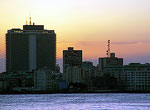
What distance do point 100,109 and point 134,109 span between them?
5978 mm

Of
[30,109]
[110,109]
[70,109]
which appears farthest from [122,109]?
[30,109]

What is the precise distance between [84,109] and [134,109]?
8767mm

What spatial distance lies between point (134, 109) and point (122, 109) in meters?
2.15

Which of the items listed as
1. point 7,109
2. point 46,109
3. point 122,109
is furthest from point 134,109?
point 7,109

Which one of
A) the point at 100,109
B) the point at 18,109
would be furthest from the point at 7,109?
the point at 100,109

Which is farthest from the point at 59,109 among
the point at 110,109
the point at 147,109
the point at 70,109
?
the point at 147,109

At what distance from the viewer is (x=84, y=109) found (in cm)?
10338

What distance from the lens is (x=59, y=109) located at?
102938 millimetres

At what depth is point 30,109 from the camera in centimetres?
10456

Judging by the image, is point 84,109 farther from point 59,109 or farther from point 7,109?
point 7,109

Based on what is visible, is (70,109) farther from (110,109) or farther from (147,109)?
(147,109)

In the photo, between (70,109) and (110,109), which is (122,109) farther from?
(70,109)

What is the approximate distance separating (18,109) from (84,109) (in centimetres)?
1193

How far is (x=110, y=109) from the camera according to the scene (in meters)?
103
